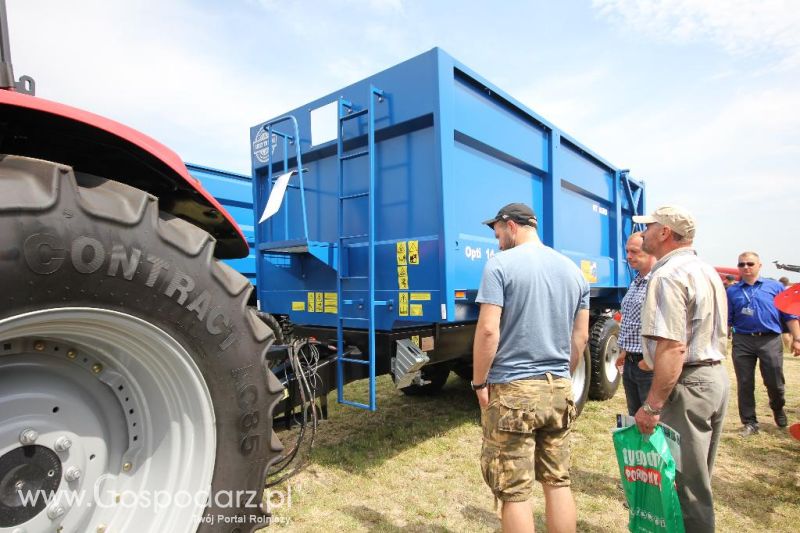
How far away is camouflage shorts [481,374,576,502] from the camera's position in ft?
7.09

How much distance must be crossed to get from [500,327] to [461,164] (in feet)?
5.06

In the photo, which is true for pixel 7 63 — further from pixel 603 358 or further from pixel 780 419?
pixel 780 419

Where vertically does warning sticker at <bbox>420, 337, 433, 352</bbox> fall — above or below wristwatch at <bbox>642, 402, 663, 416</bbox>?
above

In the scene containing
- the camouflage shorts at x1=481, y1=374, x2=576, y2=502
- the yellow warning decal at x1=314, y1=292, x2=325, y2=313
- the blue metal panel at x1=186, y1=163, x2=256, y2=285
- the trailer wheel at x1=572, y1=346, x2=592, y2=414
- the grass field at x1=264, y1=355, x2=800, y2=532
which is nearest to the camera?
A: the camouflage shorts at x1=481, y1=374, x2=576, y2=502

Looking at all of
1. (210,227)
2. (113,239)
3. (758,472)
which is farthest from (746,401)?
(113,239)

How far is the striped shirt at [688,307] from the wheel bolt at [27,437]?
242 cm

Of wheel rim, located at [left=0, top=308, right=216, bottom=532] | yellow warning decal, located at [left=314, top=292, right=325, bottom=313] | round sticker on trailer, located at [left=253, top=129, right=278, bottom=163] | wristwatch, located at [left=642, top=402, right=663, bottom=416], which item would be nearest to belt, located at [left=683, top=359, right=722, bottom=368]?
wristwatch, located at [left=642, top=402, right=663, bottom=416]

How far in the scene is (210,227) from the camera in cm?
220

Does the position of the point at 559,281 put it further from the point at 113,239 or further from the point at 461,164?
the point at 113,239

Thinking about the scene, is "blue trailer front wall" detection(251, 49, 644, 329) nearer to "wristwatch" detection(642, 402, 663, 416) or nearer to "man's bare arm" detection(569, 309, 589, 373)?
"man's bare arm" detection(569, 309, 589, 373)

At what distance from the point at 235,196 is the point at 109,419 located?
13.6 ft

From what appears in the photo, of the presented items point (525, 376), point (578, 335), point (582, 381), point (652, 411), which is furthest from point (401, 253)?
point (582, 381)

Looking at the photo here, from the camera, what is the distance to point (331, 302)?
12.1 ft

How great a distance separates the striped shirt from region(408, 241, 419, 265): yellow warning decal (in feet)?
4.94
